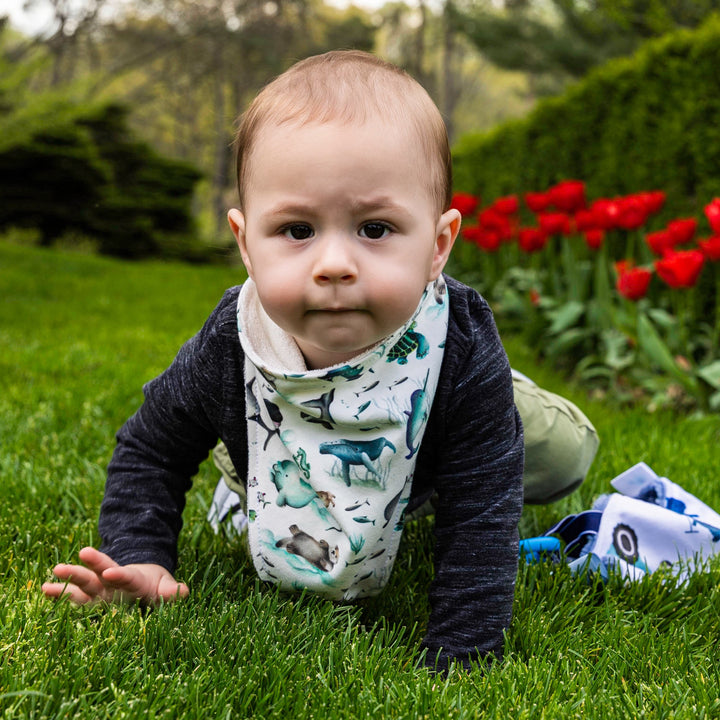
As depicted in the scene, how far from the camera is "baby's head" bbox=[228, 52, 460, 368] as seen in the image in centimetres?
132

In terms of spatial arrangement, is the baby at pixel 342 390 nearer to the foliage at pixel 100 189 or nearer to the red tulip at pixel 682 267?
the red tulip at pixel 682 267

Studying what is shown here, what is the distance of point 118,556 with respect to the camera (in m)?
1.71

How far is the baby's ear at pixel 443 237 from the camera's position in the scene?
151 cm

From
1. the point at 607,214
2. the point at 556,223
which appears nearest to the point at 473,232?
the point at 556,223

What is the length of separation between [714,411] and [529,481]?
1.79 m

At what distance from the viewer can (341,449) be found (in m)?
1.56

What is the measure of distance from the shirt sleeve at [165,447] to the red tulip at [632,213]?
279 cm

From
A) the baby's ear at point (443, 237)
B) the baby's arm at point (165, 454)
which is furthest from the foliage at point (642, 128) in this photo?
the baby's arm at point (165, 454)

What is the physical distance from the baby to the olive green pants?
0.30m

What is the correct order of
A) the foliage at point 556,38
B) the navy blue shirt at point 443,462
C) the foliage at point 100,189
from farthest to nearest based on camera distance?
1. the foliage at point 100,189
2. the foliage at point 556,38
3. the navy blue shirt at point 443,462

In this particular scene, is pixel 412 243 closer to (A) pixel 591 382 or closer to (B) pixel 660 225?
(A) pixel 591 382

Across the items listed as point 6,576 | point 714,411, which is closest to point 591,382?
point 714,411

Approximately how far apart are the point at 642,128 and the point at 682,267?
1.91m

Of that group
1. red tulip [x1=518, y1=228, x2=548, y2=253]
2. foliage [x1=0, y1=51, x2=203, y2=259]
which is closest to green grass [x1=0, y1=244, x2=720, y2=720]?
red tulip [x1=518, y1=228, x2=548, y2=253]
